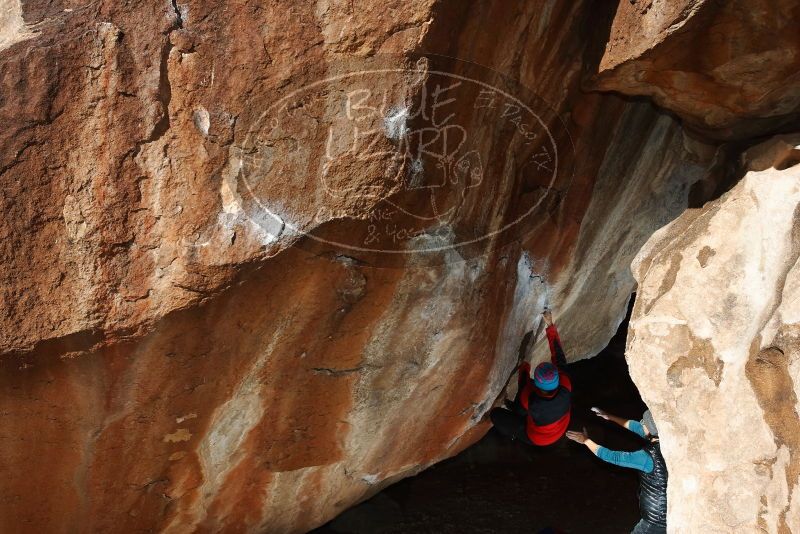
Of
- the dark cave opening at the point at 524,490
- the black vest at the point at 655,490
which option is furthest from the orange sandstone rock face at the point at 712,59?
the dark cave opening at the point at 524,490

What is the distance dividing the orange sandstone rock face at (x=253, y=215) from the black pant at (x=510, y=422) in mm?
865

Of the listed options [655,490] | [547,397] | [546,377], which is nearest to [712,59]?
[546,377]

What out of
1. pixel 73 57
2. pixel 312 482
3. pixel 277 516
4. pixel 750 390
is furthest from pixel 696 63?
pixel 277 516

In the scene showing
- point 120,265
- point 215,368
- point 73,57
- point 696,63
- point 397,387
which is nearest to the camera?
point 73,57

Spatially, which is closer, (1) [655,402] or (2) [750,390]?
(2) [750,390]

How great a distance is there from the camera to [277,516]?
3.73 metres

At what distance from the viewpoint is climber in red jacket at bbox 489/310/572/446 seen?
347 cm

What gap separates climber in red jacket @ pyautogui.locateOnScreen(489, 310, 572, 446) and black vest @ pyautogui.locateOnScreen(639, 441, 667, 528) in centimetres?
49

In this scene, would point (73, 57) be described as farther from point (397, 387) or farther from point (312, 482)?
point (312, 482)

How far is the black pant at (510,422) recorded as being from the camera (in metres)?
4.02

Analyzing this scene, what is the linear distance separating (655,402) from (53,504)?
2.69 m

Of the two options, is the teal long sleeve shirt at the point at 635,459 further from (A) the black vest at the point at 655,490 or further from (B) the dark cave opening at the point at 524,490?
(B) the dark cave opening at the point at 524,490

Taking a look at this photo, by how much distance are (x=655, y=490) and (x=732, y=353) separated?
1.21 meters

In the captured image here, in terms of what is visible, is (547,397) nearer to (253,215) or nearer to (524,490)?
(524,490)
